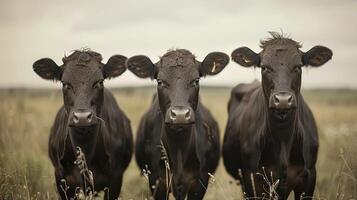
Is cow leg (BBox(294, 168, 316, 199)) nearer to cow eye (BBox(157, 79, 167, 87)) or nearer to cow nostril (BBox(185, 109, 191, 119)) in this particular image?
cow nostril (BBox(185, 109, 191, 119))

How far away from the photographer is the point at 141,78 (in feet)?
28.3

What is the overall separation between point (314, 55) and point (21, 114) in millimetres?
9788

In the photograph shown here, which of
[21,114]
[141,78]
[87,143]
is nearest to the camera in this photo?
[87,143]

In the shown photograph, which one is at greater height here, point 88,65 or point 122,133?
point 88,65

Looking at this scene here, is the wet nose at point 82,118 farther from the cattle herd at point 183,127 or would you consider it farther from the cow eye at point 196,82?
the cow eye at point 196,82

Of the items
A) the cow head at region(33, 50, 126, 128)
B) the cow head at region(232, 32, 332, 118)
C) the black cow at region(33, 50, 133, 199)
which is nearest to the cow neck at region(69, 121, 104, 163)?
the black cow at region(33, 50, 133, 199)

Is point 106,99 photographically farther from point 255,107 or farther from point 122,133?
point 255,107

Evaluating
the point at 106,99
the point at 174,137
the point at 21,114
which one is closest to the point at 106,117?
the point at 106,99

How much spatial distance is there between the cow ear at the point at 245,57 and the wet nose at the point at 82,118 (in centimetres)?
240

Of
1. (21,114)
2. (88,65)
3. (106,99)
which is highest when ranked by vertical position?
(88,65)

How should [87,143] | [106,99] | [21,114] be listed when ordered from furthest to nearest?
[21,114]
[106,99]
[87,143]

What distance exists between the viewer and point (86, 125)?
7.39 m

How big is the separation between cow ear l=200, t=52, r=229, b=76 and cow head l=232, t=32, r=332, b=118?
165 millimetres

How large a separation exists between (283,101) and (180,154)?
1.83m
